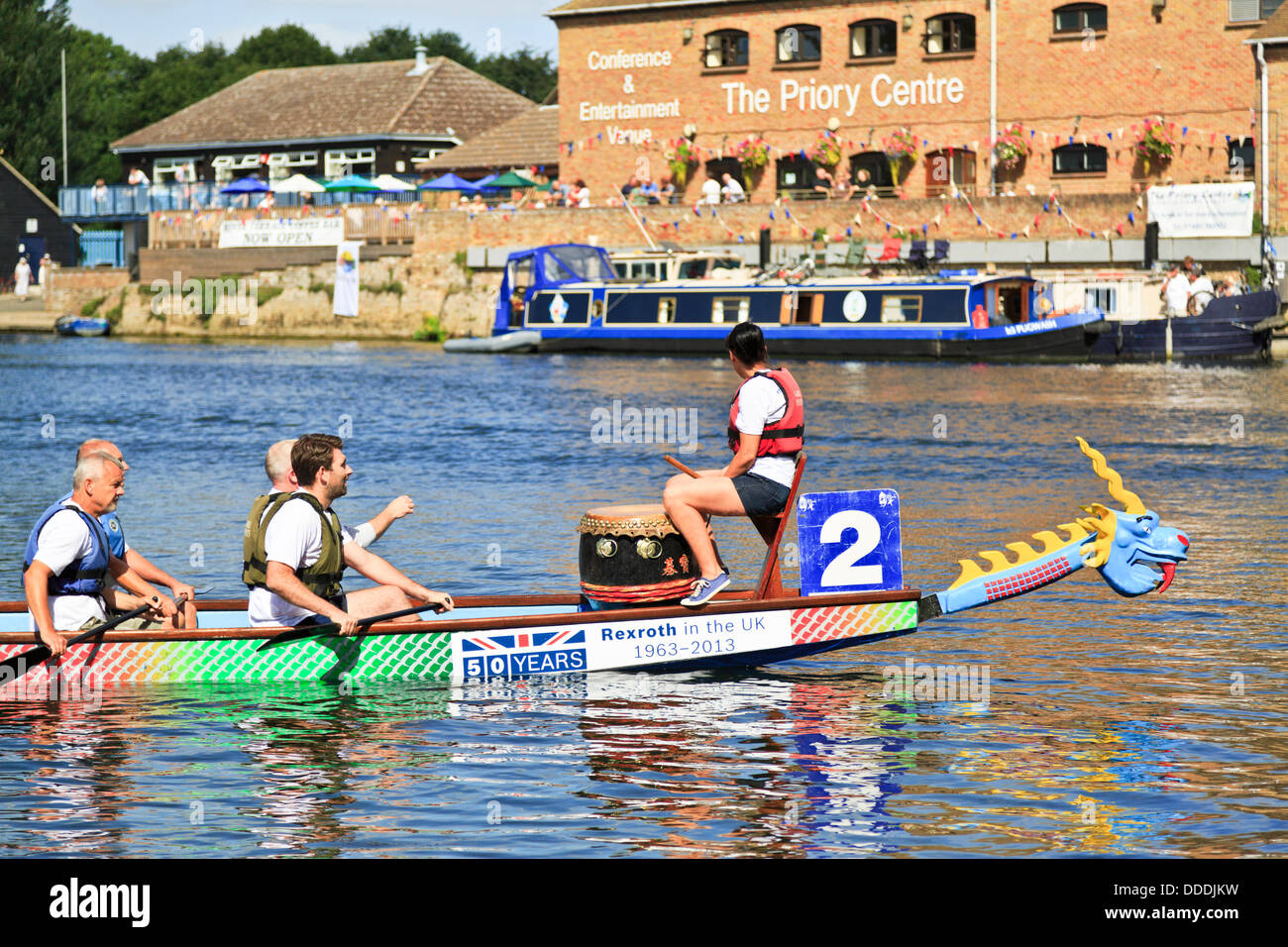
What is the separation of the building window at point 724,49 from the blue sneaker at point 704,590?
46.3m

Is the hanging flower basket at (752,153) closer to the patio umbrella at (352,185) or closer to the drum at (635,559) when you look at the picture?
the patio umbrella at (352,185)

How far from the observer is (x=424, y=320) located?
2249 inches

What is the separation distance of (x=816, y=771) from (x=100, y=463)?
434 cm

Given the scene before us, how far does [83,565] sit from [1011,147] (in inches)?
1673

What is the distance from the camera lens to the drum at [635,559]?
35.3 feet

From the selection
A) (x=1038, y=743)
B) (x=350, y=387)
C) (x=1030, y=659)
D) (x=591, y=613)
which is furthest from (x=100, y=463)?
(x=350, y=387)

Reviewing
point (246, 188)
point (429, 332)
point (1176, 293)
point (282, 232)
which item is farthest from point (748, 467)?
point (246, 188)

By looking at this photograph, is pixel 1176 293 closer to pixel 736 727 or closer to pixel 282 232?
pixel 282 232

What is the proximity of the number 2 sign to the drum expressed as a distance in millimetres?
→ 750

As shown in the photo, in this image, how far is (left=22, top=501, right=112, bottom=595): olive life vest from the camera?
10078 millimetres

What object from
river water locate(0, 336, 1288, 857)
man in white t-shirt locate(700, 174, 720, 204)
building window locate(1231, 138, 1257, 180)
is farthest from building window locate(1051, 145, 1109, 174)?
river water locate(0, 336, 1288, 857)

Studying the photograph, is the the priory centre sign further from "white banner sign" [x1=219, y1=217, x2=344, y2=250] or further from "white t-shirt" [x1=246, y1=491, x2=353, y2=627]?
"white t-shirt" [x1=246, y1=491, x2=353, y2=627]

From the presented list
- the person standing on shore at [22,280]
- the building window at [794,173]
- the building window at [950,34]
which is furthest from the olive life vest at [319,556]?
the person standing on shore at [22,280]

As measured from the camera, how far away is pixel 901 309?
1710 inches
